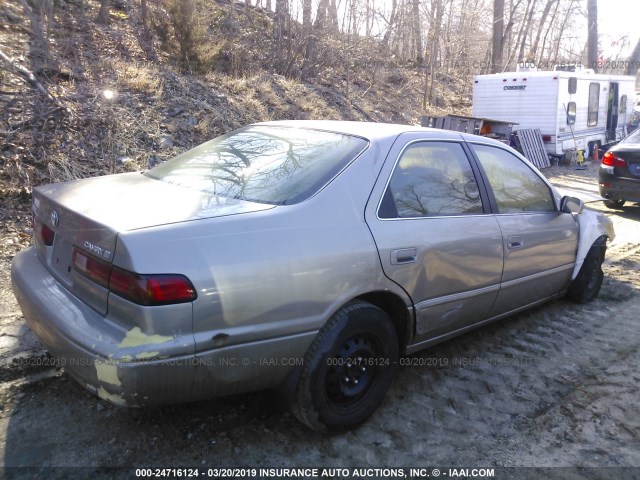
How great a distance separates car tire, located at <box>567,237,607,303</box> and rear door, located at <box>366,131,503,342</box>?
1.55 metres

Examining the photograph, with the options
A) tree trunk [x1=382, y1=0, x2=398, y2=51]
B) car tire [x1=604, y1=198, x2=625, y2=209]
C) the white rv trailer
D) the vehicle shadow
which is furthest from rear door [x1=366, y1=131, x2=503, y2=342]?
tree trunk [x1=382, y1=0, x2=398, y2=51]

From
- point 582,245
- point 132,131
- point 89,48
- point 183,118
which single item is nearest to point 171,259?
point 582,245

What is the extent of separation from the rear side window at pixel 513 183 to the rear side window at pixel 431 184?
0.24m

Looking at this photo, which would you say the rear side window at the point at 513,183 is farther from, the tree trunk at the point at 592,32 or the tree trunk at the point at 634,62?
the tree trunk at the point at 592,32

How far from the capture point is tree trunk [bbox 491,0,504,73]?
811 inches

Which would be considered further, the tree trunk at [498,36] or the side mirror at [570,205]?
the tree trunk at [498,36]

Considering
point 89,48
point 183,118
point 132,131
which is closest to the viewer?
point 132,131

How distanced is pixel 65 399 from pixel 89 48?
391 inches

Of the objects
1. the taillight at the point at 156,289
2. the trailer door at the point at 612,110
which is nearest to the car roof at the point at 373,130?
the taillight at the point at 156,289

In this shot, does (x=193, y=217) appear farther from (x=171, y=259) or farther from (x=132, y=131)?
(x=132, y=131)

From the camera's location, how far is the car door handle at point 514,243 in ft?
12.3

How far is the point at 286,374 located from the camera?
2619 mm

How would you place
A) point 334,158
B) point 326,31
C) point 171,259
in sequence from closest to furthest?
point 171,259 < point 334,158 < point 326,31

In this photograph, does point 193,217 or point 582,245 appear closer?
point 193,217
